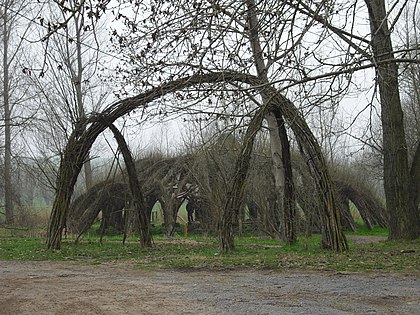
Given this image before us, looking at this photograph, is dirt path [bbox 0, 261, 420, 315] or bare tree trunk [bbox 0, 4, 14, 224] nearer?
dirt path [bbox 0, 261, 420, 315]

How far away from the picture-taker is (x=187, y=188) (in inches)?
928

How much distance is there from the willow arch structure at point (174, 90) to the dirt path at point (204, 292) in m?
2.91

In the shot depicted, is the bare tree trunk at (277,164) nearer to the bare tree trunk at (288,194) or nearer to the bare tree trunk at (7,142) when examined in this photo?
the bare tree trunk at (288,194)

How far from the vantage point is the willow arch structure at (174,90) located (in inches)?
391

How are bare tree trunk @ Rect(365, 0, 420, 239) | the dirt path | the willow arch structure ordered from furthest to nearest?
1. bare tree trunk @ Rect(365, 0, 420, 239)
2. the willow arch structure
3. the dirt path

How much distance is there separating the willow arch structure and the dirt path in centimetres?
291

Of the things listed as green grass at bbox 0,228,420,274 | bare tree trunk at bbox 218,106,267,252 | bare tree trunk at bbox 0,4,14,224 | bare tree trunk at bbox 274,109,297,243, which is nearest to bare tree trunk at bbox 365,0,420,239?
green grass at bbox 0,228,420,274

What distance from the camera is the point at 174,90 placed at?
1003 cm

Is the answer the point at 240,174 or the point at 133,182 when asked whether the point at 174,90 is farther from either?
the point at 133,182

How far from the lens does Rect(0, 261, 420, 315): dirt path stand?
5.17 metres

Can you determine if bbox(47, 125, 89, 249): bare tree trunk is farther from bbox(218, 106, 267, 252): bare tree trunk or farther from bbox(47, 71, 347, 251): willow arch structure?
bbox(218, 106, 267, 252): bare tree trunk

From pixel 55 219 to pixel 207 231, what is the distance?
35.5ft

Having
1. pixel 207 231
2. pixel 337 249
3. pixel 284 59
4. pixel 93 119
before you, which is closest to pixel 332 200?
pixel 337 249

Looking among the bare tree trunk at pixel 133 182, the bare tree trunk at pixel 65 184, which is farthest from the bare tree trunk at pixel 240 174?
the bare tree trunk at pixel 65 184
